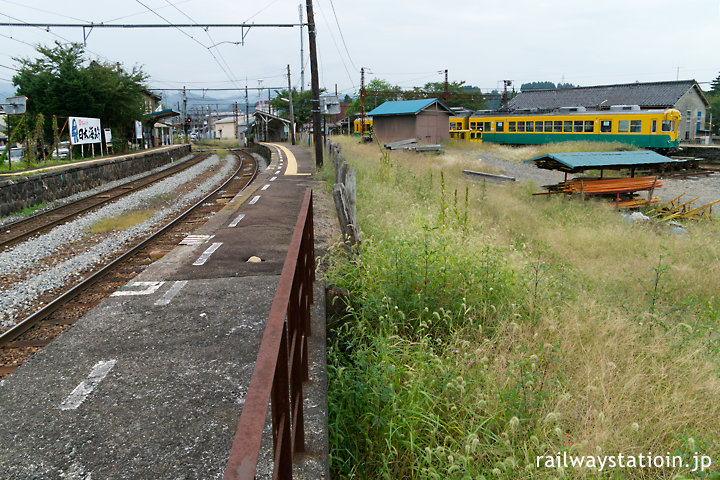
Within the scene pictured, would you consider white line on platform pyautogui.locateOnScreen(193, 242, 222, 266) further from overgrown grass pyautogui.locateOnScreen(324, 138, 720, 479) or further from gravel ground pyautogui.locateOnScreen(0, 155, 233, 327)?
gravel ground pyautogui.locateOnScreen(0, 155, 233, 327)

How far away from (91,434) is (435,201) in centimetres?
961

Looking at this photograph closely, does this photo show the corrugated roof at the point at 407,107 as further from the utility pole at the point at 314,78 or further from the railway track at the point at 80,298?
the railway track at the point at 80,298

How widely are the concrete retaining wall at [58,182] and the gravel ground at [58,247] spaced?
1.98 m

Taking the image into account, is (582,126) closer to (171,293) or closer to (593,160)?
(593,160)

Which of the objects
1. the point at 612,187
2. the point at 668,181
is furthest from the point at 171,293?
the point at 668,181

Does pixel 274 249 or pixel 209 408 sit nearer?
pixel 209 408

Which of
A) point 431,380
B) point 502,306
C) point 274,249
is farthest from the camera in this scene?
point 274,249

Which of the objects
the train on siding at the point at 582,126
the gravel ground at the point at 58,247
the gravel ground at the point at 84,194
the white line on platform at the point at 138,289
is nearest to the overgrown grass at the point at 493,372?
the white line on platform at the point at 138,289

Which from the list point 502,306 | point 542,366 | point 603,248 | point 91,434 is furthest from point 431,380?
point 603,248

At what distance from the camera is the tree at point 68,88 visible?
25859 mm

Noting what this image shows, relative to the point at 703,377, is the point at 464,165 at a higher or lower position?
higher

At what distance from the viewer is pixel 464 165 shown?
24.1m

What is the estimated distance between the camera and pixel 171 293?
5.28m

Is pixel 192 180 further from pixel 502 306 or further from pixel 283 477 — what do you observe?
pixel 283 477
